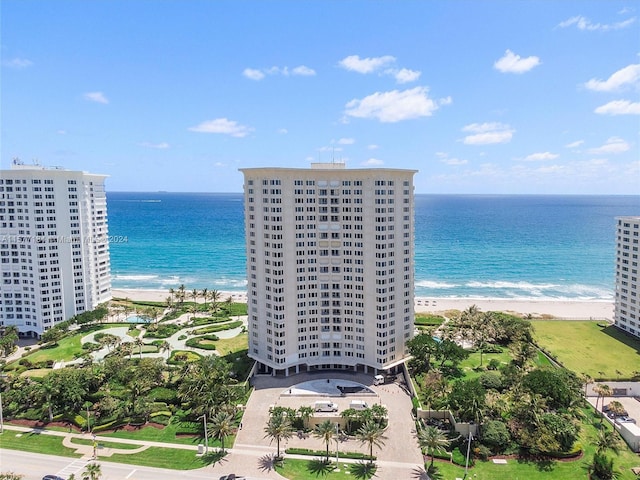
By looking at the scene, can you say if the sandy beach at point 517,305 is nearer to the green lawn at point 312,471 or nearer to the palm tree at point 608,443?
the palm tree at point 608,443

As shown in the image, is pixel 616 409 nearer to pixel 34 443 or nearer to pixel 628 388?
pixel 628 388

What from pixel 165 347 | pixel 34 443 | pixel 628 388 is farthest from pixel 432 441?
pixel 165 347

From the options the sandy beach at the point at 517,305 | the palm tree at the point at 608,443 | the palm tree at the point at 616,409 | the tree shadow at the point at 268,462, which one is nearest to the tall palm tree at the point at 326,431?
the tree shadow at the point at 268,462

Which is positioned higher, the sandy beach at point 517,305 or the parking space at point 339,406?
the sandy beach at point 517,305

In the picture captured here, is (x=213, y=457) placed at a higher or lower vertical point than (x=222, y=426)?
lower

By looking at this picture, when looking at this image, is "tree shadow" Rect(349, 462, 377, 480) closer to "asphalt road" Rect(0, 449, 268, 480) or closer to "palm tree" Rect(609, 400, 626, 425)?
"asphalt road" Rect(0, 449, 268, 480)

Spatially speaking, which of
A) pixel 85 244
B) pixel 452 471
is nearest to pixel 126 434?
pixel 452 471
